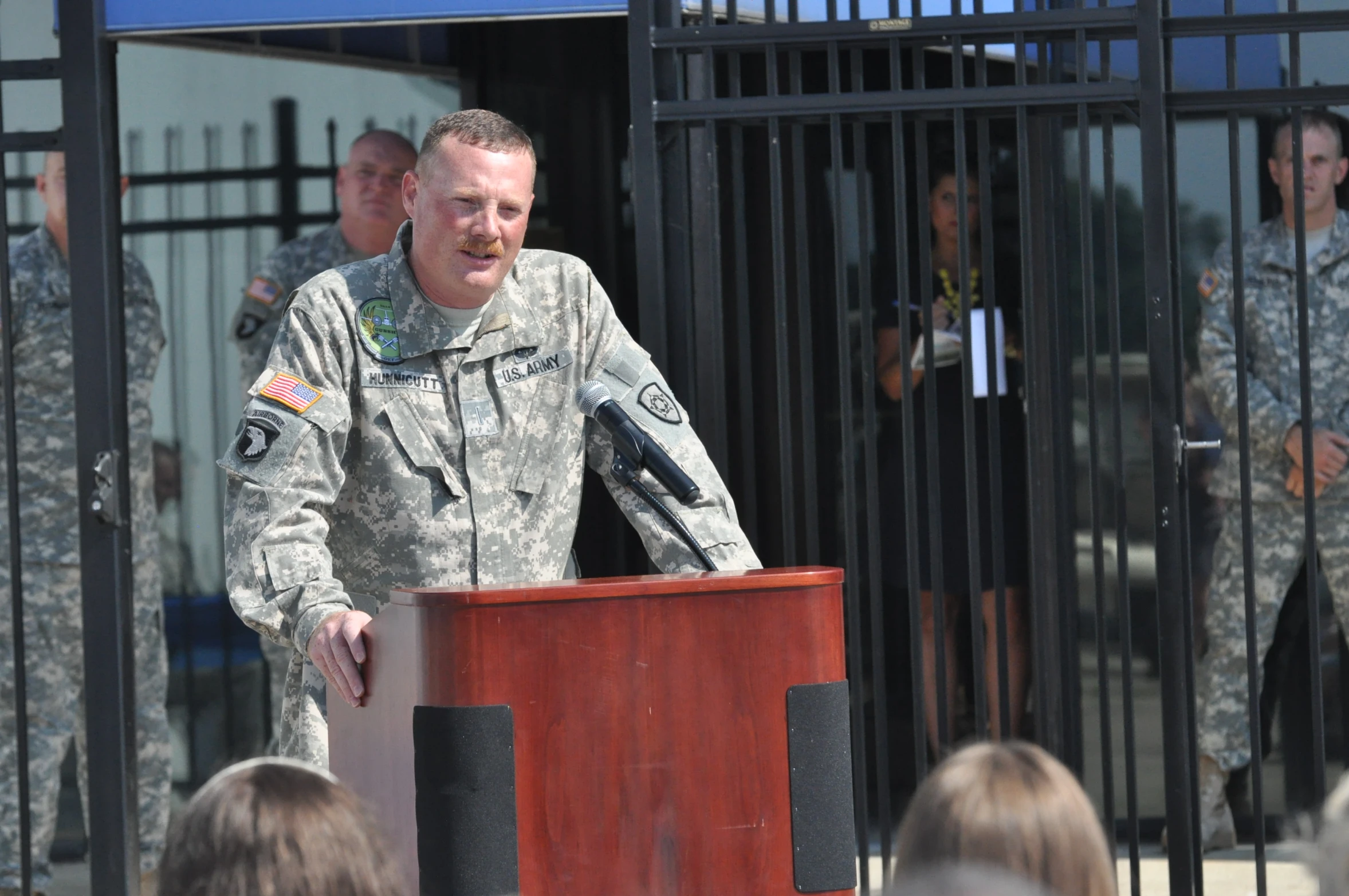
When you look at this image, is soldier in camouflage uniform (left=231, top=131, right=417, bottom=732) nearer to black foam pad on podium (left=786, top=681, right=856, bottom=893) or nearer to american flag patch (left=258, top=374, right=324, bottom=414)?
american flag patch (left=258, top=374, right=324, bottom=414)

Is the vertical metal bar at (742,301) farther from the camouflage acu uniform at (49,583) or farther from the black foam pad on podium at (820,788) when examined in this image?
the camouflage acu uniform at (49,583)

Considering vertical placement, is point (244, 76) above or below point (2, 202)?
above

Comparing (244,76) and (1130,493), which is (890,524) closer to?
(1130,493)

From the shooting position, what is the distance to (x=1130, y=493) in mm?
4738

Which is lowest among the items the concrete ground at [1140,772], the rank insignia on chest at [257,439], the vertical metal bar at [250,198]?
the concrete ground at [1140,772]

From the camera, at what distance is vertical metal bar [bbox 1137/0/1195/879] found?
3.38 metres

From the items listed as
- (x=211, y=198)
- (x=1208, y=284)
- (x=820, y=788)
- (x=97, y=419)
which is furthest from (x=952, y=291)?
(x=820, y=788)

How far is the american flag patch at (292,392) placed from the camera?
2.58 metres

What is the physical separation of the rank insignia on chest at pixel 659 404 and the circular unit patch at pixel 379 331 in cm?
40

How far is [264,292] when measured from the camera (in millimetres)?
4902

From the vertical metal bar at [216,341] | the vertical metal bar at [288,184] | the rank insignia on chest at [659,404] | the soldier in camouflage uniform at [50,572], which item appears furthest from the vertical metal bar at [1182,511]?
the vertical metal bar at [216,341]

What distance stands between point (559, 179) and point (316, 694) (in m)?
3.04

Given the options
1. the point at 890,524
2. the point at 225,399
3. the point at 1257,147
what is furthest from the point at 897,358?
the point at 225,399

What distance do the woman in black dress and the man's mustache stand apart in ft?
7.29
